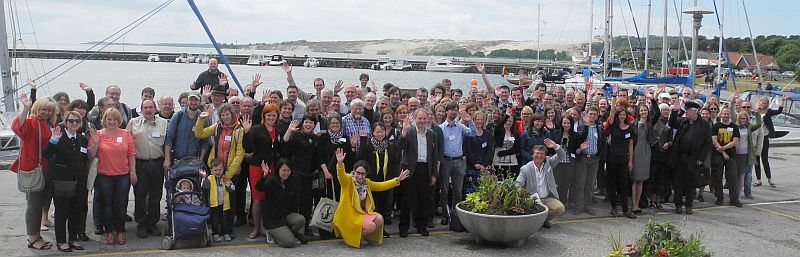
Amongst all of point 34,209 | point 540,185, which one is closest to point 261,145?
point 34,209

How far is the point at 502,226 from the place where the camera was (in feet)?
23.4

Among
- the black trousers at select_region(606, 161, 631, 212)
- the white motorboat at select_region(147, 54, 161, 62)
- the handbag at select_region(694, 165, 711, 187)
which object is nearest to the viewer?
the black trousers at select_region(606, 161, 631, 212)

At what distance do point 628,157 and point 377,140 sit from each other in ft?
12.4

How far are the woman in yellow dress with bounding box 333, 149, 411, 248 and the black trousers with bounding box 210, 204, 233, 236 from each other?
120 centimetres

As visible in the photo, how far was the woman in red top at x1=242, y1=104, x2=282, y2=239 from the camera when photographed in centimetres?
740

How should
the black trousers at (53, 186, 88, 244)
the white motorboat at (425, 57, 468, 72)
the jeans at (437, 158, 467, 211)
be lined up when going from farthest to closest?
the white motorboat at (425, 57, 468, 72) < the jeans at (437, 158, 467, 211) < the black trousers at (53, 186, 88, 244)

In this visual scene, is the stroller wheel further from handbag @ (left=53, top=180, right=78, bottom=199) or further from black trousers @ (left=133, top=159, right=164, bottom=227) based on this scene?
handbag @ (left=53, top=180, right=78, bottom=199)

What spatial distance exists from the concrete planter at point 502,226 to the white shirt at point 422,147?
0.83 meters

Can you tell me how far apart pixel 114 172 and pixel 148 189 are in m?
0.60

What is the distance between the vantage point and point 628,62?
96.6 m

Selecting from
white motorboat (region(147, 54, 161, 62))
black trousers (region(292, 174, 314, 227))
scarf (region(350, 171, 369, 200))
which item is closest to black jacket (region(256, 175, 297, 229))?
black trousers (region(292, 174, 314, 227))

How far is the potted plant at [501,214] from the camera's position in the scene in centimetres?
715

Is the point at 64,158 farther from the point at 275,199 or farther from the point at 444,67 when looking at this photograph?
the point at 444,67

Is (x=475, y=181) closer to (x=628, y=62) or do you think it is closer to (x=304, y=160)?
(x=304, y=160)
